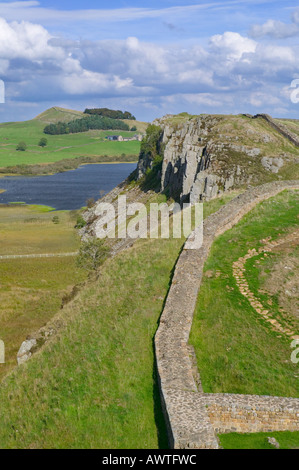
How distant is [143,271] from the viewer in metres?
30.5

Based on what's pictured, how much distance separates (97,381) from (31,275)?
133ft

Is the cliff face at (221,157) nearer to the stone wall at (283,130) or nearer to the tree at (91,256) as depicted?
the stone wall at (283,130)

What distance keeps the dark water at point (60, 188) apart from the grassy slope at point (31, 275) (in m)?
24.5

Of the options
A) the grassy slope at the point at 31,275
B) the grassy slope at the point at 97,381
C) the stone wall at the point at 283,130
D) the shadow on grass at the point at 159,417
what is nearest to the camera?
the shadow on grass at the point at 159,417

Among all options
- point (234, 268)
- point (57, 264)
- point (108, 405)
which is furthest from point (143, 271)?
point (57, 264)

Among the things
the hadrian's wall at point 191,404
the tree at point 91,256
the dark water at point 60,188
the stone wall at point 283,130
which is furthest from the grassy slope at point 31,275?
the stone wall at point 283,130

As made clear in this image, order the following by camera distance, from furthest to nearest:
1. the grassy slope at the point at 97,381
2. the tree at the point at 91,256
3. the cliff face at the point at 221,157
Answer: the cliff face at the point at 221,157 → the tree at the point at 91,256 → the grassy slope at the point at 97,381

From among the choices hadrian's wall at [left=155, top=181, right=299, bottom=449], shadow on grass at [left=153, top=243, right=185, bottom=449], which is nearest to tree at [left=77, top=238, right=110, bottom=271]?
hadrian's wall at [left=155, top=181, right=299, bottom=449]

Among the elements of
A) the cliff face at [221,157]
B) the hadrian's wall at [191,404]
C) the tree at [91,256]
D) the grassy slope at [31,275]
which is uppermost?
the cliff face at [221,157]

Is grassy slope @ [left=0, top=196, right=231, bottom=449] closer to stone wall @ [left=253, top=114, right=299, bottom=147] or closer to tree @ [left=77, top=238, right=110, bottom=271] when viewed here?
tree @ [left=77, top=238, right=110, bottom=271]

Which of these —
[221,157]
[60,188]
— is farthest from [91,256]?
[60,188]

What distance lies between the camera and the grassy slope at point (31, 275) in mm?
40366

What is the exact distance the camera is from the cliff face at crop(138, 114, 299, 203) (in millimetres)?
64250

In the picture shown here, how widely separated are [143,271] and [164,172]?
56860 mm
